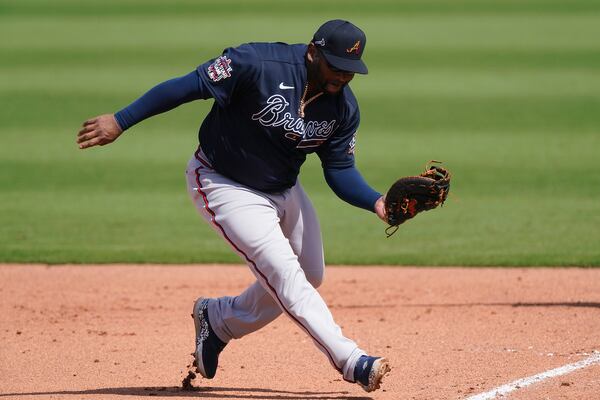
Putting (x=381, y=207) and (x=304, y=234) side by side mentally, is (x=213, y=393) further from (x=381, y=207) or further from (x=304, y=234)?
(x=381, y=207)

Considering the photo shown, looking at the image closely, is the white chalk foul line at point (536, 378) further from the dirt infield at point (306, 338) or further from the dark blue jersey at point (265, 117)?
the dark blue jersey at point (265, 117)

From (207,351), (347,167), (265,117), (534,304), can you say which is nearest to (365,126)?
(534,304)

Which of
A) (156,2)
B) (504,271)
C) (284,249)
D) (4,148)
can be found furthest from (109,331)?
(156,2)

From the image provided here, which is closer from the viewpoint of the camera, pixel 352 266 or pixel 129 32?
pixel 352 266

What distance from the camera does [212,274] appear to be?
8.24 m

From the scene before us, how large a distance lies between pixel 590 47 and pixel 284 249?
426 inches

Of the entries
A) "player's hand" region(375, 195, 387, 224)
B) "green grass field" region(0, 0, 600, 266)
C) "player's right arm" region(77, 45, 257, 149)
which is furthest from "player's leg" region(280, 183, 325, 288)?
"green grass field" region(0, 0, 600, 266)

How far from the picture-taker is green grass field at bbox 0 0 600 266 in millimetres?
9266

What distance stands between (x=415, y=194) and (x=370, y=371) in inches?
33.9

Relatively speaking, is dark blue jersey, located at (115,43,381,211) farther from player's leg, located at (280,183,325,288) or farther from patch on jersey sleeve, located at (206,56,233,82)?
player's leg, located at (280,183,325,288)

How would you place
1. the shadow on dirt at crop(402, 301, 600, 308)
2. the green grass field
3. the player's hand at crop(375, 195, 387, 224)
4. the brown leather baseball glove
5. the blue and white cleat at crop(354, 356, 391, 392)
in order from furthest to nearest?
the green grass field → the shadow on dirt at crop(402, 301, 600, 308) → the player's hand at crop(375, 195, 387, 224) → the brown leather baseball glove → the blue and white cleat at crop(354, 356, 391, 392)

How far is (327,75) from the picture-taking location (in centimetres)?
464

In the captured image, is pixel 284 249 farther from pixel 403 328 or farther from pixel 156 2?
pixel 156 2

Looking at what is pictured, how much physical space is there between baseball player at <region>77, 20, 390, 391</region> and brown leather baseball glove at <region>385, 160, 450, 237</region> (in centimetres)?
12
